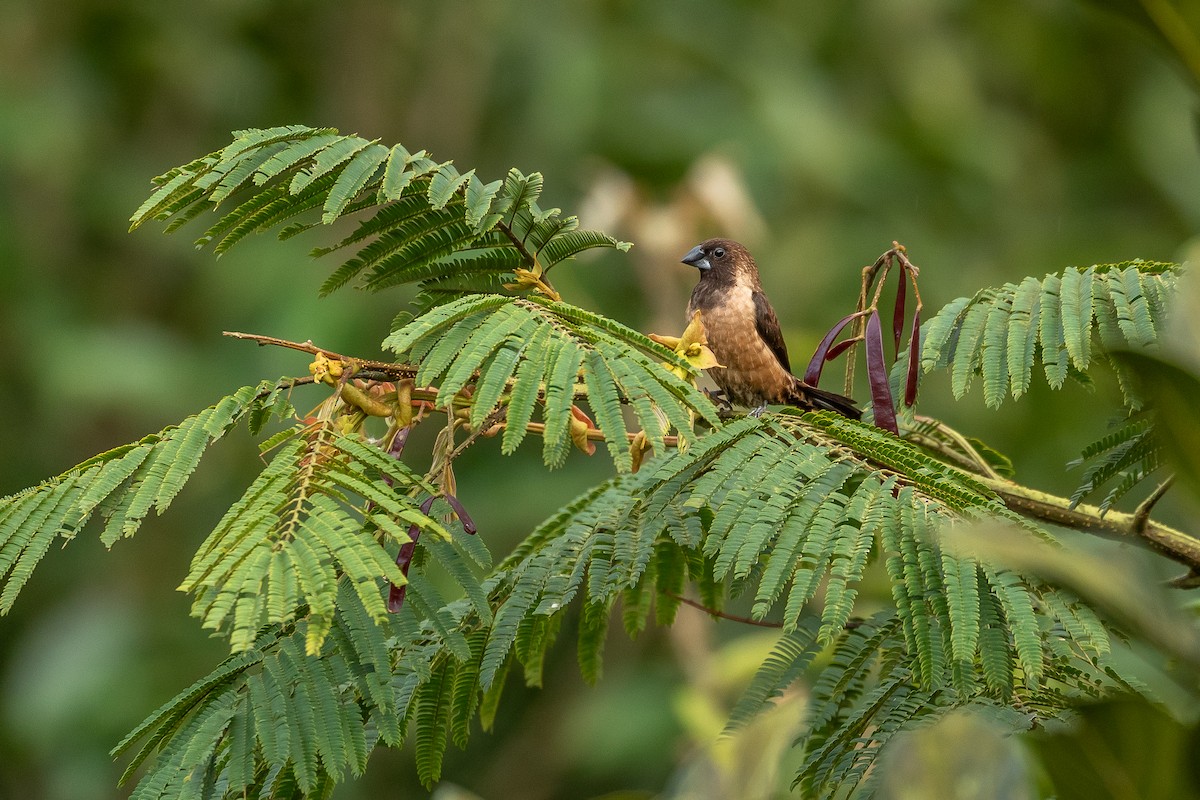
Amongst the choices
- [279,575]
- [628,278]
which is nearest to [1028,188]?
[628,278]

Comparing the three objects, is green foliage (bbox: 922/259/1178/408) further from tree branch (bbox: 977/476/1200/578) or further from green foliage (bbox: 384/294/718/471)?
green foliage (bbox: 384/294/718/471)

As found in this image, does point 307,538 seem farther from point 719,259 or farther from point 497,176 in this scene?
point 497,176

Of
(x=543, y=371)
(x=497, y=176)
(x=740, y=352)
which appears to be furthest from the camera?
(x=497, y=176)

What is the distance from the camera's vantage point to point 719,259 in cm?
348

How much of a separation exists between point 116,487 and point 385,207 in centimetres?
52

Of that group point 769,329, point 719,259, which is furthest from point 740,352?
point 719,259

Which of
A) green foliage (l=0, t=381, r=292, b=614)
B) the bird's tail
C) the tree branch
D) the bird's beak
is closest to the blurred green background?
the bird's beak

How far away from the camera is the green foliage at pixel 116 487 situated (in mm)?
1543

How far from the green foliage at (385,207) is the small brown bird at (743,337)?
3.13 feet

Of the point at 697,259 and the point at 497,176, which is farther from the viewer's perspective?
the point at 497,176

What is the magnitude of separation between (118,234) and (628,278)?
358 cm

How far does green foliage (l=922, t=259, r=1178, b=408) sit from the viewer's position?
179cm

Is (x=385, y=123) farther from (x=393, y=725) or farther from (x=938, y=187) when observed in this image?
(x=393, y=725)

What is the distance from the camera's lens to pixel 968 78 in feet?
34.1
